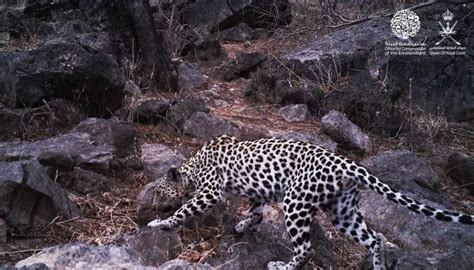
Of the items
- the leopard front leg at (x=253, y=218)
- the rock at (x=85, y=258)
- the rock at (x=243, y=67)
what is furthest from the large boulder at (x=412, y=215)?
the rock at (x=243, y=67)

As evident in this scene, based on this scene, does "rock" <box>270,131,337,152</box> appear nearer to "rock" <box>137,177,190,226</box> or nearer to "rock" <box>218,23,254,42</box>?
"rock" <box>137,177,190,226</box>

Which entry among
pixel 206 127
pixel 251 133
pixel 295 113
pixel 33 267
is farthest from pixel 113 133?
pixel 33 267

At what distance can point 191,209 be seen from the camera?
6.06 meters

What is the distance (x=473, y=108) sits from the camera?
10.5 metres

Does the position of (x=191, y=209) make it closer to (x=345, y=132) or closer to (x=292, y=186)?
(x=292, y=186)

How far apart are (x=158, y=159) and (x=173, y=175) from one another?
1637mm

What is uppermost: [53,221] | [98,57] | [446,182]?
[98,57]

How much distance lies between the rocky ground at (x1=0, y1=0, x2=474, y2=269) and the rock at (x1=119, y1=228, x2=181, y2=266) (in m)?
0.01

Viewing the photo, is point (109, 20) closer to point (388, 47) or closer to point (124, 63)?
point (124, 63)

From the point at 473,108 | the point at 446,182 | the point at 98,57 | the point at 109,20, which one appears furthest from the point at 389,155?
the point at 109,20

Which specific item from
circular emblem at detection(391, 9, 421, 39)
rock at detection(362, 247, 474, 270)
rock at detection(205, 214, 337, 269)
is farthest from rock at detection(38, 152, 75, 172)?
circular emblem at detection(391, 9, 421, 39)

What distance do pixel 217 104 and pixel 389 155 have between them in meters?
2.92

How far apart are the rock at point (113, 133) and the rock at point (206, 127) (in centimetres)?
96

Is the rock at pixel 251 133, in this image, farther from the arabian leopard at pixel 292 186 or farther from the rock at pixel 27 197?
the rock at pixel 27 197
